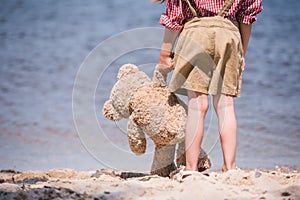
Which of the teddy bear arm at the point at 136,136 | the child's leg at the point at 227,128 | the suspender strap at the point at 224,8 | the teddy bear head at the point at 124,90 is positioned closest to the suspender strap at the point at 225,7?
the suspender strap at the point at 224,8

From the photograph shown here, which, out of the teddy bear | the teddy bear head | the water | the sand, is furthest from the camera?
the water

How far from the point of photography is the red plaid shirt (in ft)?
9.04

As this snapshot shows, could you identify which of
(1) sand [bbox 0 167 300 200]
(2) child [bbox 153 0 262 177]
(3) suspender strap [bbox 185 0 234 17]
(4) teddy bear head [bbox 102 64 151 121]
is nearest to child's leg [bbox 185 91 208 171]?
(2) child [bbox 153 0 262 177]

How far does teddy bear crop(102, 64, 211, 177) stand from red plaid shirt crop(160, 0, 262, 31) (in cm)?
27

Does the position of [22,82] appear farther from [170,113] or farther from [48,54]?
[170,113]

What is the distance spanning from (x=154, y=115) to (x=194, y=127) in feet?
0.67

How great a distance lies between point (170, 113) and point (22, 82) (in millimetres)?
3757

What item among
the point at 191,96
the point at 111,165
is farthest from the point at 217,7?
the point at 111,165

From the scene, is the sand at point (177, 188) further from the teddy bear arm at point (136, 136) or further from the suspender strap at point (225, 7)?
the suspender strap at point (225, 7)

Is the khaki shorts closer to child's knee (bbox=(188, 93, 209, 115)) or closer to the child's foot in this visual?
child's knee (bbox=(188, 93, 209, 115))

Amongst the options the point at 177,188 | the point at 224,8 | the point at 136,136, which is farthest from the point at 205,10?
the point at 177,188

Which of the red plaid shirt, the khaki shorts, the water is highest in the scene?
the red plaid shirt

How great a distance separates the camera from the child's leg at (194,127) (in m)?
2.75

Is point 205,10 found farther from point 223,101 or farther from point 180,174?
point 180,174
